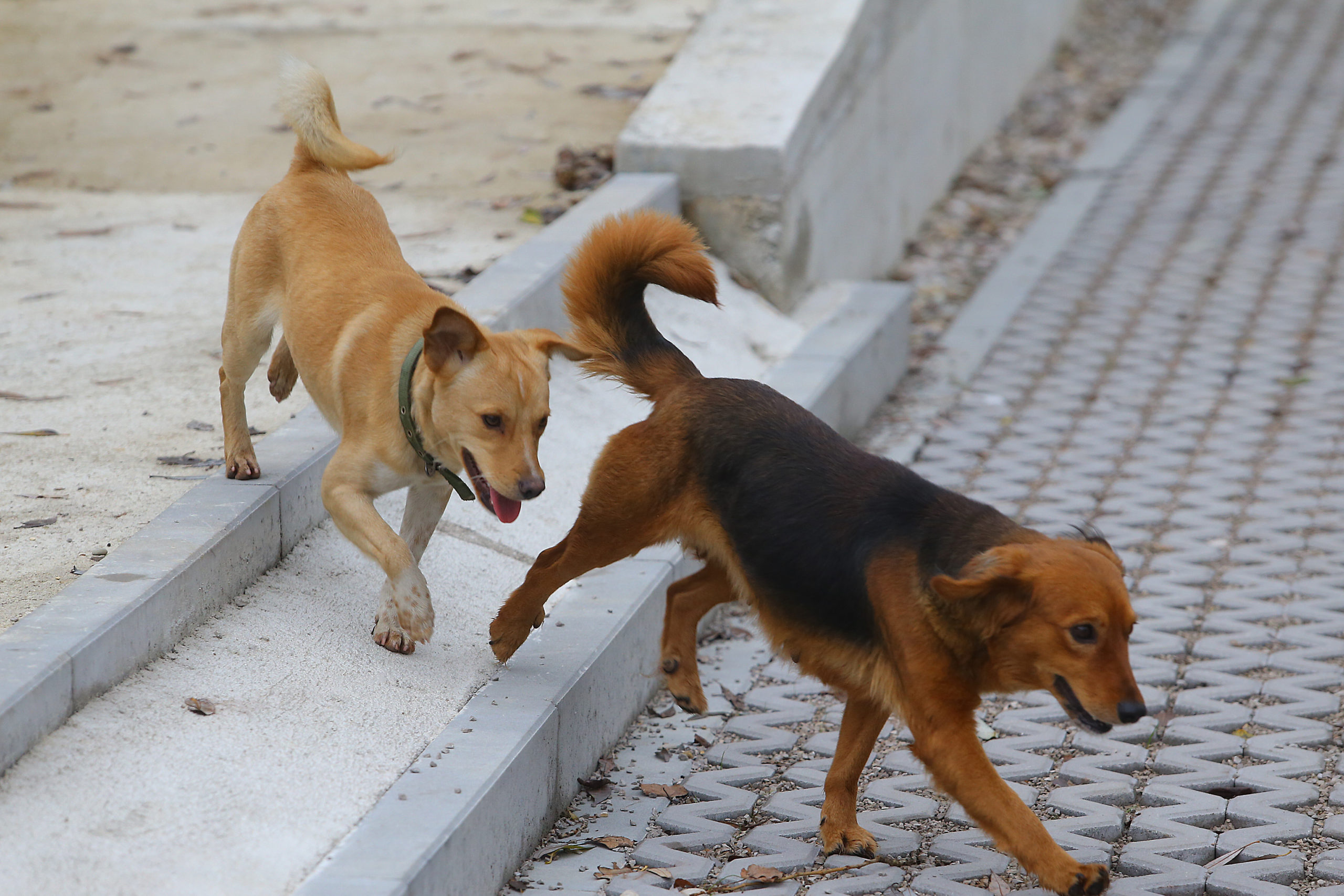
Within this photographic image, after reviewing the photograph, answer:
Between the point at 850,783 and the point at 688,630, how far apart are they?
2.19ft

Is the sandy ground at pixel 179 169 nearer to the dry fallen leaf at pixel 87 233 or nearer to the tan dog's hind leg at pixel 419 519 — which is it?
the dry fallen leaf at pixel 87 233

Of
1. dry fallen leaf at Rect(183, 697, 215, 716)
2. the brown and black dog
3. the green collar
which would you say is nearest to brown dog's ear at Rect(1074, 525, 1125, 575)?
the brown and black dog

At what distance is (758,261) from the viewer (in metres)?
7.52

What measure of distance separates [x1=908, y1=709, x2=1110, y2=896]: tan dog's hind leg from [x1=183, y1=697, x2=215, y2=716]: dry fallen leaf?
1.67 meters

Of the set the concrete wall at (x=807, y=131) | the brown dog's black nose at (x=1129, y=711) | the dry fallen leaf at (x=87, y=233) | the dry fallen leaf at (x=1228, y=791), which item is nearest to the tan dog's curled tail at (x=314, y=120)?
the dry fallen leaf at (x=87, y=233)

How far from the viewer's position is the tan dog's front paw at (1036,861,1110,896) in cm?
329

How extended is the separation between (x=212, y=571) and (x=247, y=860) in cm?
104

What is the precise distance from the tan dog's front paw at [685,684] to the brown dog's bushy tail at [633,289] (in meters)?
0.77

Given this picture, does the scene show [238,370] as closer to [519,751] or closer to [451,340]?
[451,340]

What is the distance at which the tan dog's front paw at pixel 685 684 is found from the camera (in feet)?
13.7

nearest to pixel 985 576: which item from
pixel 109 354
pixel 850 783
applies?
pixel 850 783

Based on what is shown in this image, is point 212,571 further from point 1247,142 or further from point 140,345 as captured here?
point 1247,142

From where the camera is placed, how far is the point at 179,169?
767 centimetres

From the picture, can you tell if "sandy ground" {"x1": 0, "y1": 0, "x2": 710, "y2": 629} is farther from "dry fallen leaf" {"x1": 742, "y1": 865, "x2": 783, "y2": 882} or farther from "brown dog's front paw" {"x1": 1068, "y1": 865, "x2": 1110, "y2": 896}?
"brown dog's front paw" {"x1": 1068, "y1": 865, "x2": 1110, "y2": 896}
